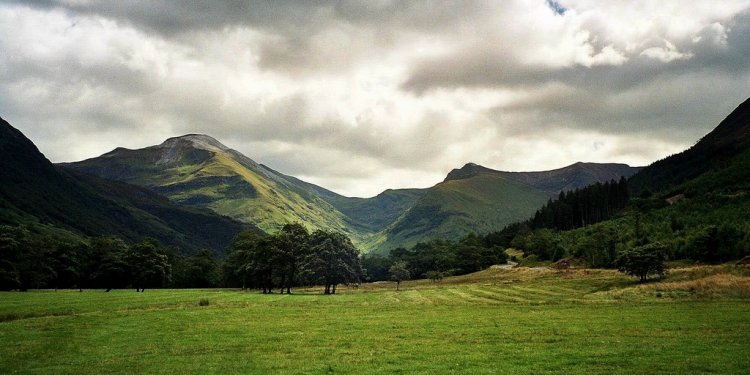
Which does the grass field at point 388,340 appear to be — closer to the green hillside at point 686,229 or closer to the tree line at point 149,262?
the green hillside at point 686,229

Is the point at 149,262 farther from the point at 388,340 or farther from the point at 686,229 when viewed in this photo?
the point at 686,229

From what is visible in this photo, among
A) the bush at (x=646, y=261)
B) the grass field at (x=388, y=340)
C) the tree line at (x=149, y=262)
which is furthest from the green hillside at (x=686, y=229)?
the tree line at (x=149, y=262)

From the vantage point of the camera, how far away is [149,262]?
417ft

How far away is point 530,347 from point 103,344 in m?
30.8

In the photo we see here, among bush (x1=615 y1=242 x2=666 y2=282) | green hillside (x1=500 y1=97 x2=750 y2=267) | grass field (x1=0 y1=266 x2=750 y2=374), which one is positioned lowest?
grass field (x1=0 y1=266 x2=750 y2=374)

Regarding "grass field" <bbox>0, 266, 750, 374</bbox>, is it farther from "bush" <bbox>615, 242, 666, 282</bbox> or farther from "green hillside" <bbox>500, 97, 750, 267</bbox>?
"green hillside" <bbox>500, 97, 750, 267</bbox>

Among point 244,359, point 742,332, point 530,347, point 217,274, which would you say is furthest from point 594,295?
point 217,274

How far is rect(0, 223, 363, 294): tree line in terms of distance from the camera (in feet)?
368

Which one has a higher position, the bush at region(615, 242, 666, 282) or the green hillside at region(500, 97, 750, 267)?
the green hillside at region(500, 97, 750, 267)

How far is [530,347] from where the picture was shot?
2942 cm

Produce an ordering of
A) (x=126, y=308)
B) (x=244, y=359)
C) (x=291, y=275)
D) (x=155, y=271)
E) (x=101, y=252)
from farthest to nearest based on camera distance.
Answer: (x=101, y=252) < (x=155, y=271) < (x=291, y=275) < (x=126, y=308) < (x=244, y=359)

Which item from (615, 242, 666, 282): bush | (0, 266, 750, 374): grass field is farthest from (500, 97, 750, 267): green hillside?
(0, 266, 750, 374): grass field

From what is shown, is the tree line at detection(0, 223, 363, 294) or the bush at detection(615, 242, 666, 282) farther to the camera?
the tree line at detection(0, 223, 363, 294)

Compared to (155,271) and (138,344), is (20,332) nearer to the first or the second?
(138,344)
